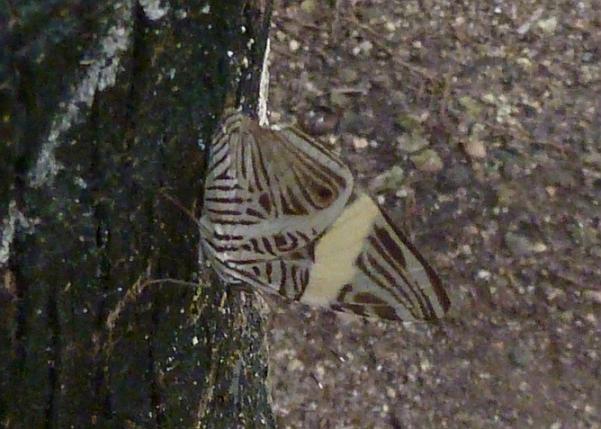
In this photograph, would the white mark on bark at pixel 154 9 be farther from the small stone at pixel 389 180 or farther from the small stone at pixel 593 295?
the small stone at pixel 593 295

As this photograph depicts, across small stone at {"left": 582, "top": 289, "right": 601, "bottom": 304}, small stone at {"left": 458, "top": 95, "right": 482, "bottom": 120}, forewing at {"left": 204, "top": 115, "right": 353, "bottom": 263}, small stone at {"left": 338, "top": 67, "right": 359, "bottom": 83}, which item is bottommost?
small stone at {"left": 582, "top": 289, "right": 601, "bottom": 304}

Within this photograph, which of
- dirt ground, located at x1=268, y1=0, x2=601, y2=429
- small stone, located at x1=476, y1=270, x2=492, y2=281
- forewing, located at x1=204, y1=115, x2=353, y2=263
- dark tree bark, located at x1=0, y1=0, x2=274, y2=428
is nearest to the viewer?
dark tree bark, located at x1=0, y1=0, x2=274, y2=428

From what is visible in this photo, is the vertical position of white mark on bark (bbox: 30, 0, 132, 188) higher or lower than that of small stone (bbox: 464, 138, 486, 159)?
higher

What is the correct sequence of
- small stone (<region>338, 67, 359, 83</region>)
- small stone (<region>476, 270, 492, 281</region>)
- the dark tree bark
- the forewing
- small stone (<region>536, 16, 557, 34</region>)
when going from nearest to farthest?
the dark tree bark → the forewing → small stone (<region>476, 270, 492, 281</region>) → small stone (<region>338, 67, 359, 83</region>) → small stone (<region>536, 16, 557, 34</region>)

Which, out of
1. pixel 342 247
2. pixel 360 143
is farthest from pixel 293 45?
pixel 342 247

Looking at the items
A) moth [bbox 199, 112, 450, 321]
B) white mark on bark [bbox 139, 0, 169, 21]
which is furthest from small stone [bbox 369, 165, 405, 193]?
white mark on bark [bbox 139, 0, 169, 21]

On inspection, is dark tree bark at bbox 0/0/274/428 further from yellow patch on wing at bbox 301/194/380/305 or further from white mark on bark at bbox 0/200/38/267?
yellow patch on wing at bbox 301/194/380/305

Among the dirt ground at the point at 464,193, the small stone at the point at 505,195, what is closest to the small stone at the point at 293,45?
the dirt ground at the point at 464,193
